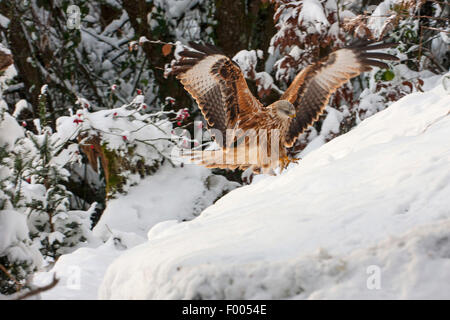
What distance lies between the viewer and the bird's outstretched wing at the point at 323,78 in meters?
3.60

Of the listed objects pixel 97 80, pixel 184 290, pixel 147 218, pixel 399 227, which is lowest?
pixel 147 218

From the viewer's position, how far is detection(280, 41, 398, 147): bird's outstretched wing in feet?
11.8

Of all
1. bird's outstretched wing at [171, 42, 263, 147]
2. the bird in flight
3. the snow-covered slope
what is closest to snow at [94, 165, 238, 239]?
the bird in flight

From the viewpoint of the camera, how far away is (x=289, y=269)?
5.23 ft

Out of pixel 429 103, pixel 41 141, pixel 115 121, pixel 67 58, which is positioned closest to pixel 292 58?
pixel 115 121

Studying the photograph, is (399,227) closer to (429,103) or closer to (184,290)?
(184,290)

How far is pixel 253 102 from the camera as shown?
3.67 meters

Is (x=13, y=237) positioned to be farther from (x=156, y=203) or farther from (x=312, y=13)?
(x=312, y=13)

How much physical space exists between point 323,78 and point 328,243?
2.30m

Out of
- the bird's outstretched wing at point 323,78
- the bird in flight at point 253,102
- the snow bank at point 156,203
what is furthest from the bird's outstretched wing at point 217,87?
Result: the snow bank at point 156,203

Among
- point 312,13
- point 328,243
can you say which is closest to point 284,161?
point 312,13

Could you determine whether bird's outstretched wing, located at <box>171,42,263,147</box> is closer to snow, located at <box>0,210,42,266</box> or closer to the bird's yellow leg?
the bird's yellow leg
